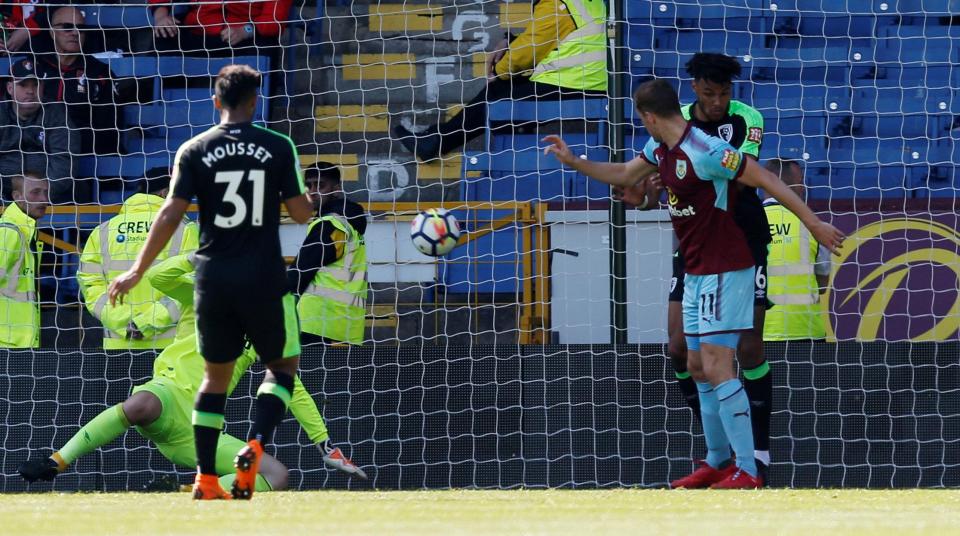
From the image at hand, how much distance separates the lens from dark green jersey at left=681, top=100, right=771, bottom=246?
265 inches

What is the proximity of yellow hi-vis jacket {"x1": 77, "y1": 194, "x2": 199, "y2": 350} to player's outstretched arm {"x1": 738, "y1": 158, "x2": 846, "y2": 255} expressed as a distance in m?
3.61

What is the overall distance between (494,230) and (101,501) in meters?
3.95

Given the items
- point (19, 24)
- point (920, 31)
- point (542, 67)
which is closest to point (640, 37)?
point (542, 67)

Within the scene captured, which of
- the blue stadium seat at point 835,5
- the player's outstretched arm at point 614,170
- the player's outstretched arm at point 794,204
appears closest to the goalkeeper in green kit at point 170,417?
the player's outstretched arm at point 614,170

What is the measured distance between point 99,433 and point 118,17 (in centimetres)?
577

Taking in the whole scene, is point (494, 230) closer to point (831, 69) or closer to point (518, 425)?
point (518, 425)

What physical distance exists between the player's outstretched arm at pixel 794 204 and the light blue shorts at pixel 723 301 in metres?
0.37

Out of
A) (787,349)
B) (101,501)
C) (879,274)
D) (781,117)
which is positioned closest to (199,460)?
(101,501)

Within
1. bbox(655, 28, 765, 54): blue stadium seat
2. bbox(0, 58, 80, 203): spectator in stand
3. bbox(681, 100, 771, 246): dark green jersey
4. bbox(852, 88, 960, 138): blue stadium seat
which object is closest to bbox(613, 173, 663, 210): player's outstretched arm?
bbox(681, 100, 771, 246): dark green jersey

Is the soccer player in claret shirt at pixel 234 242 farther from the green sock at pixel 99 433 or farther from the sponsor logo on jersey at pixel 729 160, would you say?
the sponsor logo on jersey at pixel 729 160

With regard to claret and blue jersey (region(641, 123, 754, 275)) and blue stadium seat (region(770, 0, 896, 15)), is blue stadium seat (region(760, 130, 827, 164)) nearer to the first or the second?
blue stadium seat (region(770, 0, 896, 15))

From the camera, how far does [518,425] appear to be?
812 centimetres

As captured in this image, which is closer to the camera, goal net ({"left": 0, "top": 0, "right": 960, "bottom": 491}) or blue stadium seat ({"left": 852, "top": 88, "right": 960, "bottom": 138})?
goal net ({"left": 0, "top": 0, "right": 960, "bottom": 491})

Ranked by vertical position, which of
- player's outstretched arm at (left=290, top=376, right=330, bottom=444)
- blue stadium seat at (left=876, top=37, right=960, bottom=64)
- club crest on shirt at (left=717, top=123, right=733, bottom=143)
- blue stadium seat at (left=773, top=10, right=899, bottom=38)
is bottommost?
player's outstretched arm at (left=290, top=376, right=330, bottom=444)
